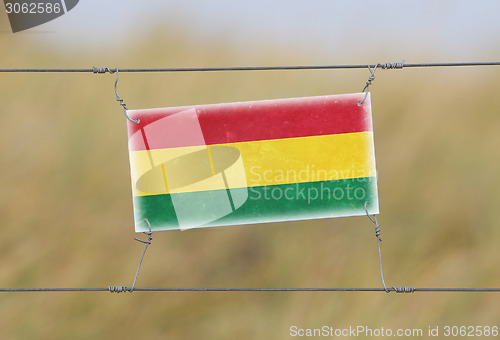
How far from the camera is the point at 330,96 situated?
2922 millimetres

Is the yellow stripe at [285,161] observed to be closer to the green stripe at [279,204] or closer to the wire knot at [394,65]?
the green stripe at [279,204]

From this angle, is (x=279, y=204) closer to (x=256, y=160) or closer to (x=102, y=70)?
(x=256, y=160)

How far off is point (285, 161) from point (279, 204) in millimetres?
186

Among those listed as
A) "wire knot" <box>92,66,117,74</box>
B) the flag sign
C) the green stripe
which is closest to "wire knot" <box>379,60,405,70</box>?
the flag sign

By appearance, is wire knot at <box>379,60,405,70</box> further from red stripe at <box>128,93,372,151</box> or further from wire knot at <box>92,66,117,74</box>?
wire knot at <box>92,66,117,74</box>

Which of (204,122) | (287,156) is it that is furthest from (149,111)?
(287,156)

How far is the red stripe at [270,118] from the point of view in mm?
2918

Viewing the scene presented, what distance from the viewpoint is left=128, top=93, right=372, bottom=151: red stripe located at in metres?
2.92

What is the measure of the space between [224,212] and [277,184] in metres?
0.26

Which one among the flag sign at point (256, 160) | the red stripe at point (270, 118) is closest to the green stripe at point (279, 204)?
the flag sign at point (256, 160)

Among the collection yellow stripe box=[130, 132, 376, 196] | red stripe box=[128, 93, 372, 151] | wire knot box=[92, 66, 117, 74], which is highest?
wire knot box=[92, 66, 117, 74]

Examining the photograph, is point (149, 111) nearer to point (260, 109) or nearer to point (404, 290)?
point (260, 109)

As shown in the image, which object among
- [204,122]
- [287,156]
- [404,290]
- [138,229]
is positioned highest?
[204,122]

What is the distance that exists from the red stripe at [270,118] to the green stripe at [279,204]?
0.73 ft
